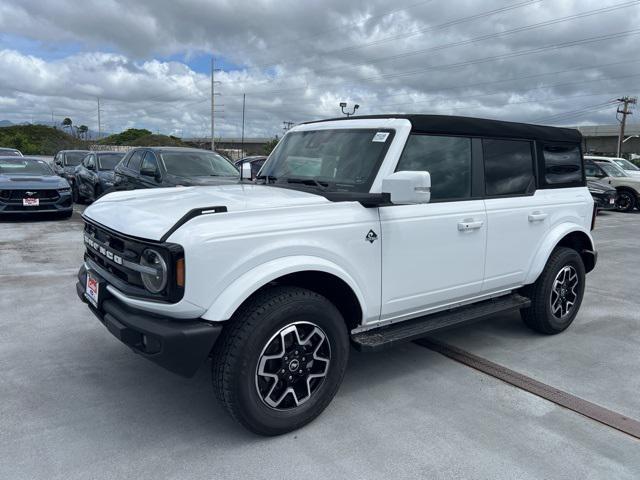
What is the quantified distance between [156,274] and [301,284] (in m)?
0.87

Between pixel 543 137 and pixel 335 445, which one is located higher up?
pixel 543 137

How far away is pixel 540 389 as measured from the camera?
3641 mm

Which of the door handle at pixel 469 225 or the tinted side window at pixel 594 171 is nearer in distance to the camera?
the door handle at pixel 469 225

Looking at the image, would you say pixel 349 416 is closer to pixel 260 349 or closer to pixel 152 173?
pixel 260 349

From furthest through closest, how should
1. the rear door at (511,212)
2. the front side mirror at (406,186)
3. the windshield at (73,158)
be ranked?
the windshield at (73,158) < the rear door at (511,212) < the front side mirror at (406,186)

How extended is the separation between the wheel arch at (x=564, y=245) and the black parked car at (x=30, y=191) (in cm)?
993

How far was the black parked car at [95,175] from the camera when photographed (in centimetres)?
1271

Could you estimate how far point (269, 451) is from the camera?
2.83 meters

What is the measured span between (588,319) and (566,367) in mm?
1520

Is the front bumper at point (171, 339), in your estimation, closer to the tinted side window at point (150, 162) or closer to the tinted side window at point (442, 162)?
the tinted side window at point (442, 162)

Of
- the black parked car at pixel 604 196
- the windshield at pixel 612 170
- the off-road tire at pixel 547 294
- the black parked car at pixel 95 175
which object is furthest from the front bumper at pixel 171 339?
the windshield at pixel 612 170

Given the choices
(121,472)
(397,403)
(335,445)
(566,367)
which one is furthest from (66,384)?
(566,367)

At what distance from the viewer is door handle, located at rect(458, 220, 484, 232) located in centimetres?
375

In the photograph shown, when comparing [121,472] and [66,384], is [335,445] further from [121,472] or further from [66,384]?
[66,384]
